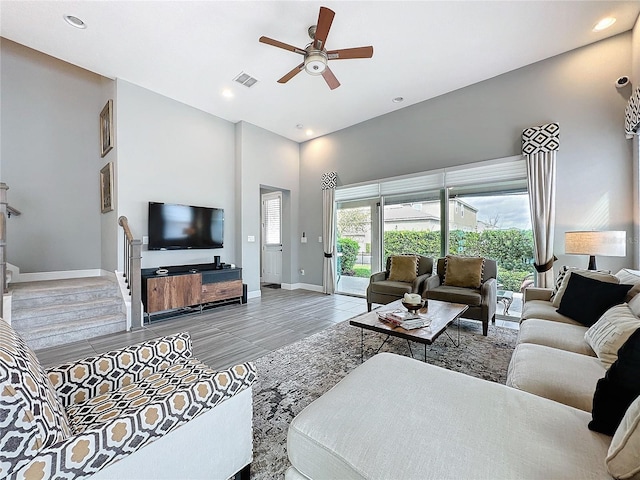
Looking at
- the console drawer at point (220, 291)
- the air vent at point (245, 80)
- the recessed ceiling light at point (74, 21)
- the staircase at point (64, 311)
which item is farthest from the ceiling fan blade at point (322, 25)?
the staircase at point (64, 311)

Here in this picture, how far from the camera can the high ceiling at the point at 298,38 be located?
2703mm

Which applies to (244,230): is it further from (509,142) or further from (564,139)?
(564,139)

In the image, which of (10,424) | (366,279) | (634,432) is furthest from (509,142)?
(10,424)

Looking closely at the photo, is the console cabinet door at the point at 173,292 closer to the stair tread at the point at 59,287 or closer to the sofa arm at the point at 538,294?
the stair tread at the point at 59,287

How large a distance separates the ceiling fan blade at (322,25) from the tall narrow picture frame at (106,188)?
354 cm

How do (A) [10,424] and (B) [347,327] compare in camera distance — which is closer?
(A) [10,424]

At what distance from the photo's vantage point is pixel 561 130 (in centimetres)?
346

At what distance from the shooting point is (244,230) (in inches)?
208

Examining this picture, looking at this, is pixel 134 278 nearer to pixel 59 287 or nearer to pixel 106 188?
pixel 59 287

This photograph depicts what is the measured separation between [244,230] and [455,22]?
437 cm

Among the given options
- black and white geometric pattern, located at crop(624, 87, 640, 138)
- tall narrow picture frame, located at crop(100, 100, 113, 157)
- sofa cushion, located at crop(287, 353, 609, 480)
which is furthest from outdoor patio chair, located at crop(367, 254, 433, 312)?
tall narrow picture frame, located at crop(100, 100, 113, 157)

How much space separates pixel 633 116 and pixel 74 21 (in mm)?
5926

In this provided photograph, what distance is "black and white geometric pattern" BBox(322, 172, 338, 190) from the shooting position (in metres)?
5.74

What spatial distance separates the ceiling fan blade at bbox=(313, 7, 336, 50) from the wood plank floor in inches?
125
